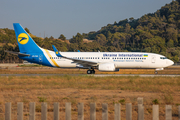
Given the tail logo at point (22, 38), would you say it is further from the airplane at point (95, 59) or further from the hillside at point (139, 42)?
the hillside at point (139, 42)

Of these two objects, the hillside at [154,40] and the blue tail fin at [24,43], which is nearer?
the blue tail fin at [24,43]

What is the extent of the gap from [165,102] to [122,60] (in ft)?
67.7

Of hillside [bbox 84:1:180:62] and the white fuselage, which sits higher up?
hillside [bbox 84:1:180:62]

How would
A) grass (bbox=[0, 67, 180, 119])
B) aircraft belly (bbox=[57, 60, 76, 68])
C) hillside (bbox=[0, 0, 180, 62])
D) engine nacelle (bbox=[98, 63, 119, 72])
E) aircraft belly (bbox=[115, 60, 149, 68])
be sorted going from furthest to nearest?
hillside (bbox=[0, 0, 180, 62]) → aircraft belly (bbox=[57, 60, 76, 68]) → aircraft belly (bbox=[115, 60, 149, 68]) → engine nacelle (bbox=[98, 63, 119, 72]) → grass (bbox=[0, 67, 180, 119])

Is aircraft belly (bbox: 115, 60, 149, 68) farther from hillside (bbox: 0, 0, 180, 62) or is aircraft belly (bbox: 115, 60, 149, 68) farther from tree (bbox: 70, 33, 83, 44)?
tree (bbox: 70, 33, 83, 44)

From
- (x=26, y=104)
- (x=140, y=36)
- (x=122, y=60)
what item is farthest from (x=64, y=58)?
(x=140, y=36)

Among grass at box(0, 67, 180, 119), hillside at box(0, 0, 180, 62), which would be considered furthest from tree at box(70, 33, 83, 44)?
grass at box(0, 67, 180, 119)

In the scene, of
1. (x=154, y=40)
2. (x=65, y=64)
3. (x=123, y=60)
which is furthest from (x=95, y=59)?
(x=154, y=40)

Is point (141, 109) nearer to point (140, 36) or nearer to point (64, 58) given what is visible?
point (64, 58)

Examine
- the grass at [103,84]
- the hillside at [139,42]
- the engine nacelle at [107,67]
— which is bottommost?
the grass at [103,84]

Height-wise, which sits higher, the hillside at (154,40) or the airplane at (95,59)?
the hillside at (154,40)

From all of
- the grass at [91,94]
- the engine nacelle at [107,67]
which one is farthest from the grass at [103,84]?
the engine nacelle at [107,67]

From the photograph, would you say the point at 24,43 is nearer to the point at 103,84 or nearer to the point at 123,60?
the point at 123,60

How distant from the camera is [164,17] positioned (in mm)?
184875
